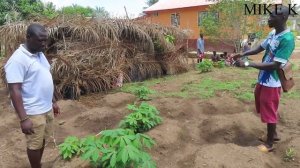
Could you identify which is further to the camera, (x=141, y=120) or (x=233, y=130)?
(x=233, y=130)

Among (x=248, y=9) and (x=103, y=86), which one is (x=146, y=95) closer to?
(x=103, y=86)

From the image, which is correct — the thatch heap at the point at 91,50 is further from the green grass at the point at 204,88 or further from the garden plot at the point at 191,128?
the green grass at the point at 204,88

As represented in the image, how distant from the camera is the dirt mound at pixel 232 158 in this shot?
3398mm

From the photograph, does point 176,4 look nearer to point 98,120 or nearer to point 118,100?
point 118,100

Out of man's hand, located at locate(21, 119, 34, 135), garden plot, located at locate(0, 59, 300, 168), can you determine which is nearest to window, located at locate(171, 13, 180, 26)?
garden plot, located at locate(0, 59, 300, 168)

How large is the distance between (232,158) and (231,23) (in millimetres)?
11926

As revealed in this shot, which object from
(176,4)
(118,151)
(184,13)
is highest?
(176,4)

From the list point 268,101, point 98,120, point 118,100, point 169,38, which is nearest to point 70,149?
point 98,120

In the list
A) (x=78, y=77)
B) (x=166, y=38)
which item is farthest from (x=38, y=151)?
(x=166, y=38)

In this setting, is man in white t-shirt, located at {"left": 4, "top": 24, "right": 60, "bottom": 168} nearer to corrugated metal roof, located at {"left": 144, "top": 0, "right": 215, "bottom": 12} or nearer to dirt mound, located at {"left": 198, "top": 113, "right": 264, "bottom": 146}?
dirt mound, located at {"left": 198, "top": 113, "right": 264, "bottom": 146}

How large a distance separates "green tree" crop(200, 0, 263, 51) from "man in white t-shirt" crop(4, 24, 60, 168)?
12.3 m

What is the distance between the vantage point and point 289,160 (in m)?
3.71

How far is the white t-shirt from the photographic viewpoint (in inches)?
110

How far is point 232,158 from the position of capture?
348 centimetres
